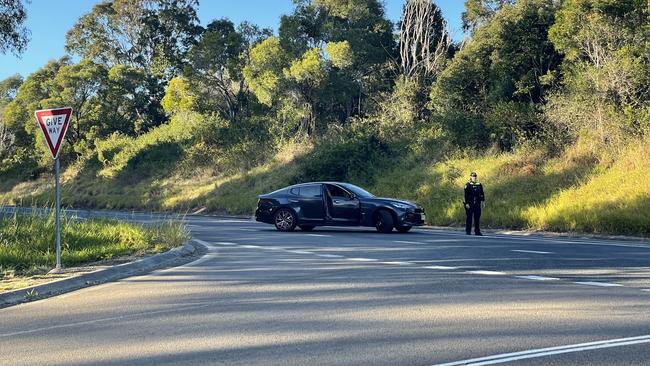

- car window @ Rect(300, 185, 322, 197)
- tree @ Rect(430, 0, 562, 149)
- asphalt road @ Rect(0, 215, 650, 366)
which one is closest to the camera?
asphalt road @ Rect(0, 215, 650, 366)

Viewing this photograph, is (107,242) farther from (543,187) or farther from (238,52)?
(238,52)

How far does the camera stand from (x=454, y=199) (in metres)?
25.5

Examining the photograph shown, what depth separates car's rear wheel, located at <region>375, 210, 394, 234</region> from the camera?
757 inches

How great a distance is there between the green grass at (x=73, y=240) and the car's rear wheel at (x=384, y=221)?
5.59m

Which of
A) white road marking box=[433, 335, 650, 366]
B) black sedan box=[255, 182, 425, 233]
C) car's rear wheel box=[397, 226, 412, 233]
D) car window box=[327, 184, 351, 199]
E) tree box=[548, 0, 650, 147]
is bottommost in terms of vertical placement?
white road marking box=[433, 335, 650, 366]

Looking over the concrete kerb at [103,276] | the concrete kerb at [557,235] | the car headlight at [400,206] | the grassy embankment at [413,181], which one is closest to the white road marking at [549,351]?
the concrete kerb at [103,276]

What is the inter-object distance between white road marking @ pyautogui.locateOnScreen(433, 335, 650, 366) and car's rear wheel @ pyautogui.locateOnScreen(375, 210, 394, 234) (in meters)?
12.8

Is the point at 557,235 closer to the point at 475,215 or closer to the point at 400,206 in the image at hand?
the point at 475,215

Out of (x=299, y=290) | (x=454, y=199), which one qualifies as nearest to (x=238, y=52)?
(x=454, y=199)

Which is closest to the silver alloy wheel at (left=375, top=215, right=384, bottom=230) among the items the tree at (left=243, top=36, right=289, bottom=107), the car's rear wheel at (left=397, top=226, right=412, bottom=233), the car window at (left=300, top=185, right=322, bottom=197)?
the car's rear wheel at (left=397, top=226, right=412, bottom=233)

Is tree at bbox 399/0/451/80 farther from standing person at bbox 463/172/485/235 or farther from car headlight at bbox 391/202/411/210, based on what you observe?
car headlight at bbox 391/202/411/210

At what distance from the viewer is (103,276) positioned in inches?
431

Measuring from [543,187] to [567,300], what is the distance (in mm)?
16325

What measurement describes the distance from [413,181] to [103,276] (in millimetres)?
20124
